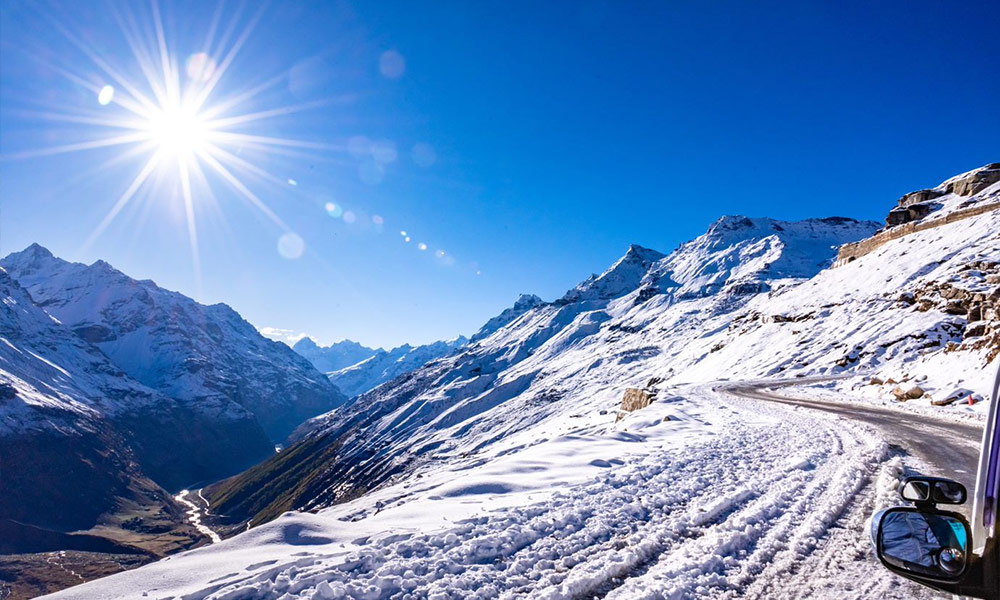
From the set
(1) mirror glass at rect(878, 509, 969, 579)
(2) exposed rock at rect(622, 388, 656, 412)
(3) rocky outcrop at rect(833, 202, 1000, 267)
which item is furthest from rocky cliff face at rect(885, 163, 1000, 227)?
(1) mirror glass at rect(878, 509, 969, 579)

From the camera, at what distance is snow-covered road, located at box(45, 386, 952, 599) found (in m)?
5.46

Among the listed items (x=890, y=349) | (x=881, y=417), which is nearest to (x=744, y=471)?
(x=881, y=417)

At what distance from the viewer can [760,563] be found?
5.93 meters

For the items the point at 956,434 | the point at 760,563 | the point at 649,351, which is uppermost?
the point at 649,351

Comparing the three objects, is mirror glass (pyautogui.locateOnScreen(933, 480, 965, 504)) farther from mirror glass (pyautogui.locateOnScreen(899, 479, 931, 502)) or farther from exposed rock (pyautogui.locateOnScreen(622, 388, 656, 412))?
exposed rock (pyautogui.locateOnScreen(622, 388, 656, 412))

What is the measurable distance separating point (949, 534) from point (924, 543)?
0.16 meters

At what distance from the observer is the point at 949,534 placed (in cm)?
279

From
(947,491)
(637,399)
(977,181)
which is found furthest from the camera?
(977,181)

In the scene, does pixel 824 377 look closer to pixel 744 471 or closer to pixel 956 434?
pixel 956 434

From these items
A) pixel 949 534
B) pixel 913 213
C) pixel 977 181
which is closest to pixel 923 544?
pixel 949 534

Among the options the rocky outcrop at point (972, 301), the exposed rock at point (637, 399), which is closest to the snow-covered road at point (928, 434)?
the exposed rock at point (637, 399)

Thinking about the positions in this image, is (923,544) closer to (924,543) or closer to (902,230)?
(924,543)

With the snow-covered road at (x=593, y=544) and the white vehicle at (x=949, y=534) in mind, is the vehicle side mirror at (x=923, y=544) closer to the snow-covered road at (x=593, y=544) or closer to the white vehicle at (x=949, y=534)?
the white vehicle at (x=949, y=534)

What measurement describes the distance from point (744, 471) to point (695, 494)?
2514 mm
